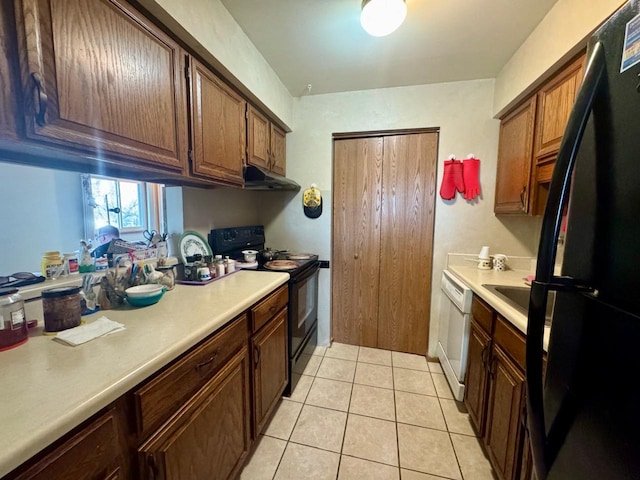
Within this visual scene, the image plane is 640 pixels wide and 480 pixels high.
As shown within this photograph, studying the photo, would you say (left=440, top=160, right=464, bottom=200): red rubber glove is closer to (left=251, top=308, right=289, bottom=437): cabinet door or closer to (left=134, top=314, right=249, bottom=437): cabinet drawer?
(left=251, top=308, right=289, bottom=437): cabinet door

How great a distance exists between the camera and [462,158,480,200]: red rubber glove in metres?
2.05

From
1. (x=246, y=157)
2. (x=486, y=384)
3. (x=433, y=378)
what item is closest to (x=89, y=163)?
(x=246, y=157)

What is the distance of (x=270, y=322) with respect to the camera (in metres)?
1.45

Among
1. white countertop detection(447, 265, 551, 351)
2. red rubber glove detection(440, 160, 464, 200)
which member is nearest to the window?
white countertop detection(447, 265, 551, 351)

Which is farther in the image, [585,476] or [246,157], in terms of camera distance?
[246,157]

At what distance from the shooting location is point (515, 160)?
1769 mm

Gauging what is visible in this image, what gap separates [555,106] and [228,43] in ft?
6.04

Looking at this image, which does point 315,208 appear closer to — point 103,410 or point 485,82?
point 485,82

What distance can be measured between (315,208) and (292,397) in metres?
1.54

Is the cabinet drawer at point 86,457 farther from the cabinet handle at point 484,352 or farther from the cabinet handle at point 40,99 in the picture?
the cabinet handle at point 484,352

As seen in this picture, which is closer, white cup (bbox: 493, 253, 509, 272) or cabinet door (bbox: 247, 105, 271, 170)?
cabinet door (bbox: 247, 105, 271, 170)

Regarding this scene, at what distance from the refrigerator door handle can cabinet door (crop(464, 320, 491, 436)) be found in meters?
0.86

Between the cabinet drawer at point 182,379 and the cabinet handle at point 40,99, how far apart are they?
78cm

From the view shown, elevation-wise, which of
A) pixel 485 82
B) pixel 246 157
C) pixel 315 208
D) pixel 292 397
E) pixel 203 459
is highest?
pixel 485 82
